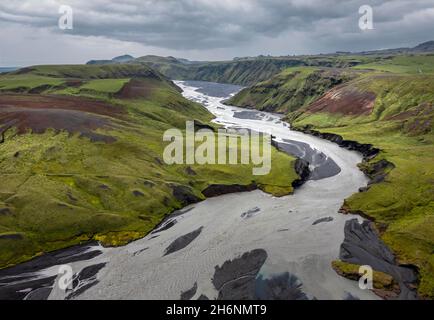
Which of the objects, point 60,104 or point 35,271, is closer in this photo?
point 35,271

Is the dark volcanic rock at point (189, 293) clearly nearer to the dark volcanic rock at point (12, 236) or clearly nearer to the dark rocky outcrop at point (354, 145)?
the dark volcanic rock at point (12, 236)

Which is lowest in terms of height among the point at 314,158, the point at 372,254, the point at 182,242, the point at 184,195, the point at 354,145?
the point at 182,242

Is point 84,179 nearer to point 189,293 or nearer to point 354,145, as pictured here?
point 189,293

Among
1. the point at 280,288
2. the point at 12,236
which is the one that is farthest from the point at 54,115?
the point at 280,288

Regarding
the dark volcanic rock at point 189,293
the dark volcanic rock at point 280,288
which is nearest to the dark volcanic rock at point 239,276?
the dark volcanic rock at point 280,288
